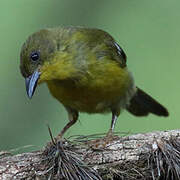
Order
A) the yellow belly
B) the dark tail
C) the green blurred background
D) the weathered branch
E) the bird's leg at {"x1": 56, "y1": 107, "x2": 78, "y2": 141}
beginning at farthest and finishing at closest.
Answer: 1. the dark tail
2. the green blurred background
3. the bird's leg at {"x1": 56, "y1": 107, "x2": 78, "y2": 141}
4. the yellow belly
5. the weathered branch

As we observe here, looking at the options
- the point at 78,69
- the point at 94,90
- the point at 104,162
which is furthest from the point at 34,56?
the point at 104,162

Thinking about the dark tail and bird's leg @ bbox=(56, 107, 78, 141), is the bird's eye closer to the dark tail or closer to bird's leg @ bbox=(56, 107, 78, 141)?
bird's leg @ bbox=(56, 107, 78, 141)

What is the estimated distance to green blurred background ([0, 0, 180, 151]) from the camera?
568 centimetres

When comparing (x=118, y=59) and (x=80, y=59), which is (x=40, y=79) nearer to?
(x=80, y=59)

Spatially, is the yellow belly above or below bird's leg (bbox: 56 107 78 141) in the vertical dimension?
above

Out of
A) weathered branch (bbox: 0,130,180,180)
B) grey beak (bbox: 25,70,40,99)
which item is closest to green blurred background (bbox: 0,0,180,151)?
grey beak (bbox: 25,70,40,99)

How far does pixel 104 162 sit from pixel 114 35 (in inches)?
112

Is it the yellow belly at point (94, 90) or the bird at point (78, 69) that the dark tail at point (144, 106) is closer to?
the bird at point (78, 69)

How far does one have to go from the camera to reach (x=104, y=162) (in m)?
4.08

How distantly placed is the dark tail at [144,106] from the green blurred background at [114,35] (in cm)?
8

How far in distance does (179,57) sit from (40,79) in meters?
2.31

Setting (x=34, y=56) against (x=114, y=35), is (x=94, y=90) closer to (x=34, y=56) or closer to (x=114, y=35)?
(x=34, y=56)

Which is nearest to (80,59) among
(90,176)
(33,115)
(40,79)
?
(40,79)

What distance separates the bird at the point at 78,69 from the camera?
4680 mm
